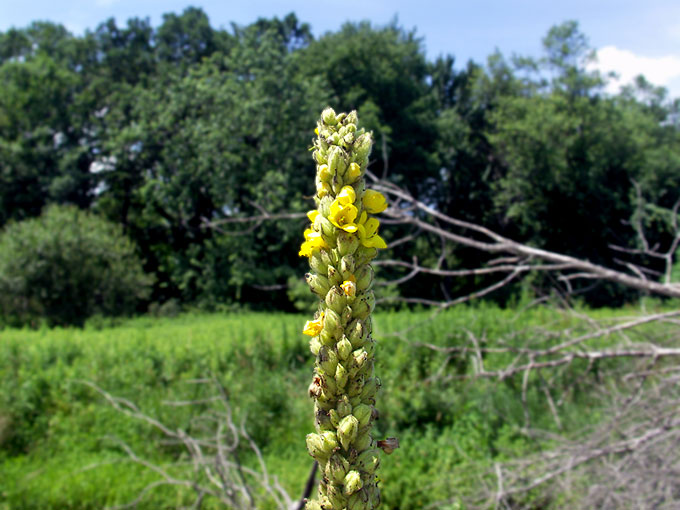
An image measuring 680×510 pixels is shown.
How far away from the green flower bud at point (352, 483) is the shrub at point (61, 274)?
19.3 meters

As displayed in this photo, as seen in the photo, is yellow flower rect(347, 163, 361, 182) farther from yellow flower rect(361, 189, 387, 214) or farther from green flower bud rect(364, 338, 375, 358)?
green flower bud rect(364, 338, 375, 358)

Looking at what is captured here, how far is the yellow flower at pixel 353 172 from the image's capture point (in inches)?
34.9

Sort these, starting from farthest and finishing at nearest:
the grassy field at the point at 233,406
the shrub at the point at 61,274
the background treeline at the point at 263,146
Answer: the background treeline at the point at 263,146
the shrub at the point at 61,274
the grassy field at the point at 233,406

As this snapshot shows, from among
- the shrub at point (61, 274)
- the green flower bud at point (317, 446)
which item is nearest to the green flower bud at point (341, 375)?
the green flower bud at point (317, 446)

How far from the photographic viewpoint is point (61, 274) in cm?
1833

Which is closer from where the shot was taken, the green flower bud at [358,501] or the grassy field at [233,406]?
the green flower bud at [358,501]

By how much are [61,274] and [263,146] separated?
28.4 feet

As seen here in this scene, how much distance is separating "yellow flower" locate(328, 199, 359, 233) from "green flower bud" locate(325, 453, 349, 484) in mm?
390

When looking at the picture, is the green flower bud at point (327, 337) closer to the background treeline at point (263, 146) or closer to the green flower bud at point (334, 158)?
the green flower bud at point (334, 158)

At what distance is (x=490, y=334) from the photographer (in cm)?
991

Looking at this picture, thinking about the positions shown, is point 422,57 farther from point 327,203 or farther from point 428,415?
point 327,203

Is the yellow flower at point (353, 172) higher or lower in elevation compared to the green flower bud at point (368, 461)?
higher

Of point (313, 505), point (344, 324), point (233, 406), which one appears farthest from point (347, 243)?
point (233, 406)

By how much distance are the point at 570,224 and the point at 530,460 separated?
25.8 meters
